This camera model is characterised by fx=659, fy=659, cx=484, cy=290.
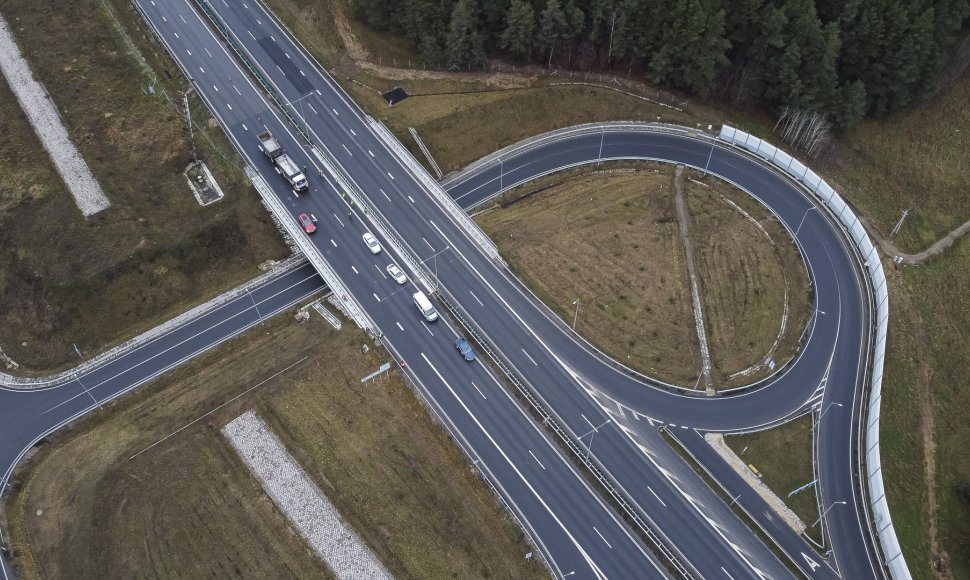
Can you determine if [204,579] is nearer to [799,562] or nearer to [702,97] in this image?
[799,562]

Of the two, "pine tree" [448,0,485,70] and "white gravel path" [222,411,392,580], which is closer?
"white gravel path" [222,411,392,580]

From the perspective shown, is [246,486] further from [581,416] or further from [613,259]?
[613,259]

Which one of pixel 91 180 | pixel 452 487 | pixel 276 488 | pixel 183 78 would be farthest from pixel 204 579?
pixel 183 78

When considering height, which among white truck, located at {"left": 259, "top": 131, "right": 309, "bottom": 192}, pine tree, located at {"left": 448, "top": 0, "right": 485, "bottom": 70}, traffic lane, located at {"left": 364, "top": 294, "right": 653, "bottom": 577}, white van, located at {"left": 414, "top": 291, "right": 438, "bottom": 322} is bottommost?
traffic lane, located at {"left": 364, "top": 294, "right": 653, "bottom": 577}

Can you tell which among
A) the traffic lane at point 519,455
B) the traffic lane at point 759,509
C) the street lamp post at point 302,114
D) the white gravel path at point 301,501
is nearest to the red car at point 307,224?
the traffic lane at point 519,455

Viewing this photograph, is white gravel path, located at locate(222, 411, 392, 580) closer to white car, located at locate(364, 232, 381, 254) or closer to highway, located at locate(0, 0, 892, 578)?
highway, located at locate(0, 0, 892, 578)

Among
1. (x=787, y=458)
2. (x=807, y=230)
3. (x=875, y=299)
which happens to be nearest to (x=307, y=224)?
(x=787, y=458)

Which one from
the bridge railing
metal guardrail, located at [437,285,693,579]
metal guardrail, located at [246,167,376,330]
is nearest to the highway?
metal guardrail, located at [437,285,693,579]

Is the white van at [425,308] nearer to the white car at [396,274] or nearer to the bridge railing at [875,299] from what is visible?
the white car at [396,274]
